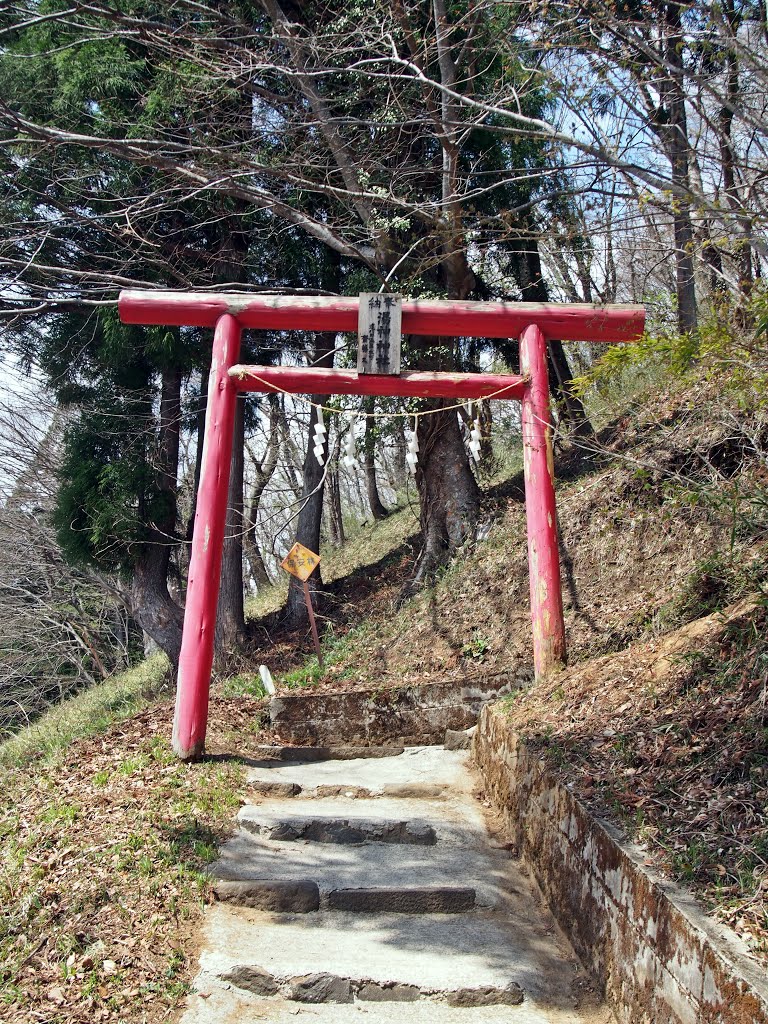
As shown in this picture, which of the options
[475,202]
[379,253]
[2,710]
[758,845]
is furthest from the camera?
[2,710]

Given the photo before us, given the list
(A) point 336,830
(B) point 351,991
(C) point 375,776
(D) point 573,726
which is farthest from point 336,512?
(B) point 351,991

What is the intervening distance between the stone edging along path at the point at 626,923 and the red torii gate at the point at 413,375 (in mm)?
2288

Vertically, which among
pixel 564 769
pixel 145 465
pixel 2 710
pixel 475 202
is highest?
pixel 475 202

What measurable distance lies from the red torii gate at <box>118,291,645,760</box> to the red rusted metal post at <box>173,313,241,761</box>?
0.04 feet

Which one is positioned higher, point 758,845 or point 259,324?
point 259,324

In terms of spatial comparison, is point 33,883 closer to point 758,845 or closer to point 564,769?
point 564,769

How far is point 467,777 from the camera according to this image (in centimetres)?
723

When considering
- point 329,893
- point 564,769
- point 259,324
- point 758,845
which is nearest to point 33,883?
point 329,893

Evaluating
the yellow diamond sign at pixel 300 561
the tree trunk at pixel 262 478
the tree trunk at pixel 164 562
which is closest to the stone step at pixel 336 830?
the yellow diamond sign at pixel 300 561

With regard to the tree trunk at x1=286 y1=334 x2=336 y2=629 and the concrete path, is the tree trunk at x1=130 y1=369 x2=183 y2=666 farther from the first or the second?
the concrete path

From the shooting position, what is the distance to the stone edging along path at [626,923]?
2.72m

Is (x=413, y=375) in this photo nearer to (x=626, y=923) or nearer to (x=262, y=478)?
(x=626, y=923)

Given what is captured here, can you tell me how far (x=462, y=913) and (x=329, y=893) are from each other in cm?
78

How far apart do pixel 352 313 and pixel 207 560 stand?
2.59 m
